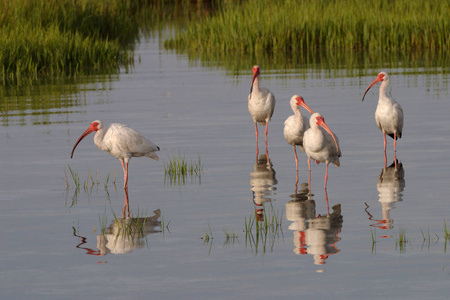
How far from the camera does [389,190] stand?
35.1 ft

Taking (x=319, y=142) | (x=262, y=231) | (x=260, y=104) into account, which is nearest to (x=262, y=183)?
(x=319, y=142)

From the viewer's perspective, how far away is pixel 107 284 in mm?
7191

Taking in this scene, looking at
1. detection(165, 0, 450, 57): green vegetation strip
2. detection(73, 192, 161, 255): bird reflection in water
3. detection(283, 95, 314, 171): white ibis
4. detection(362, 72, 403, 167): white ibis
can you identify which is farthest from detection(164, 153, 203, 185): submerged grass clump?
detection(165, 0, 450, 57): green vegetation strip

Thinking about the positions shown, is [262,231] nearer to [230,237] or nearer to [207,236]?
[230,237]

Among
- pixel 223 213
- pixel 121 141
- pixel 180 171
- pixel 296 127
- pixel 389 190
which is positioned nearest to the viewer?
pixel 223 213

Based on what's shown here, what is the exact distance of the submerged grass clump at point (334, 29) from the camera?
29.0 meters

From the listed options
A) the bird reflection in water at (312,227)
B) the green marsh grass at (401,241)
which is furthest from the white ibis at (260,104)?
the green marsh grass at (401,241)

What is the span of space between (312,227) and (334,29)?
2182 cm

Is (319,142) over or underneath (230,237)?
over

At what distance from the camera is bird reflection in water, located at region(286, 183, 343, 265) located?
316 inches

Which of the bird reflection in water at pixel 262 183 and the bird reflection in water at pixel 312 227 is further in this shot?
the bird reflection in water at pixel 262 183

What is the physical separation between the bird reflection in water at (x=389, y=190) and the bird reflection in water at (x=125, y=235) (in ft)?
7.43

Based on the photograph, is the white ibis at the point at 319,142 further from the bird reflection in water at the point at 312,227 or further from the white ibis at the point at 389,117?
the white ibis at the point at 389,117

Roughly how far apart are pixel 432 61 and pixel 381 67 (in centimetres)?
192
